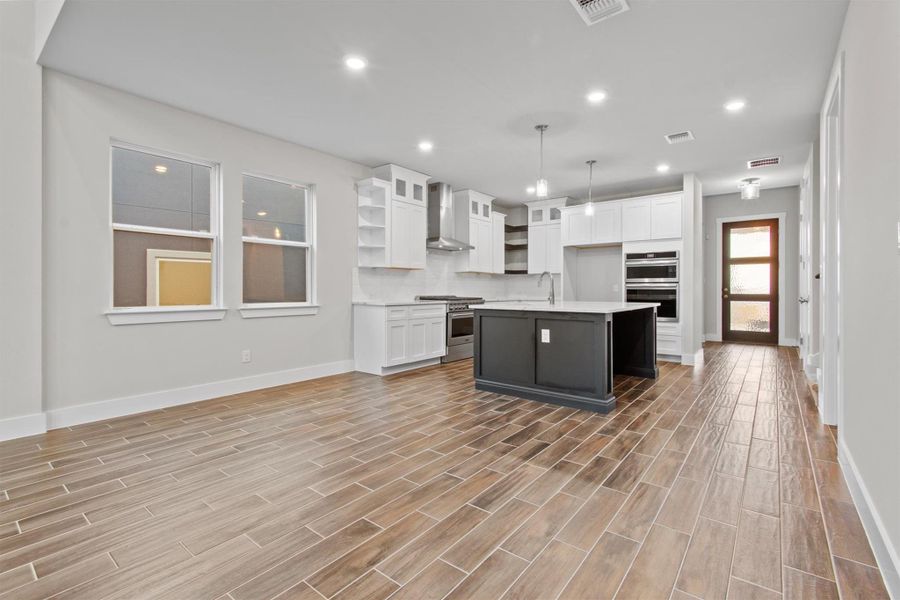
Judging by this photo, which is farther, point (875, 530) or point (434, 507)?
point (434, 507)

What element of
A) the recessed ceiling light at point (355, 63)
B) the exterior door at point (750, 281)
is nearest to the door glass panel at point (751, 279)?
the exterior door at point (750, 281)

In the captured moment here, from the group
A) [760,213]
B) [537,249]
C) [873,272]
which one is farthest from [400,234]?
[760,213]

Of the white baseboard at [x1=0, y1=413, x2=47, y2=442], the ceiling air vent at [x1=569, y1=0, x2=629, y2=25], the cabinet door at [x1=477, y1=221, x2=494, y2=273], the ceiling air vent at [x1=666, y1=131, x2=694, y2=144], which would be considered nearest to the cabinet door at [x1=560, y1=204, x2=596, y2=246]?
the cabinet door at [x1=477, y1=221, x2=494, y2=273]

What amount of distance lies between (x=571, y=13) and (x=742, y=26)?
111 cm

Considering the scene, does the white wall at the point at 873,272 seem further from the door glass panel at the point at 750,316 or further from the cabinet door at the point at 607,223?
the door glass panel at the point at 750,316

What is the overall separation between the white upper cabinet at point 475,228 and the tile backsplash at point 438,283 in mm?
279

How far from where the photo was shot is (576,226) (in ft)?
23.9

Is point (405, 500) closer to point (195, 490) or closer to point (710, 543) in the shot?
point (195, 490)

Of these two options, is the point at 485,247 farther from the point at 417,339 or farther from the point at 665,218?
the point at 665,218

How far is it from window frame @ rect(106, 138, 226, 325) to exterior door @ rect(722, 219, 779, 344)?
8289mm

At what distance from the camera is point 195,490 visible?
2283 millimetres

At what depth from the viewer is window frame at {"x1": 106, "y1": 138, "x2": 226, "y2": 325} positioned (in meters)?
3.62

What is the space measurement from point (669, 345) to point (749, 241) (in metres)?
3.36

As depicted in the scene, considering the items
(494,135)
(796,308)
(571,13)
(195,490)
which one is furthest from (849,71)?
(796,308)
